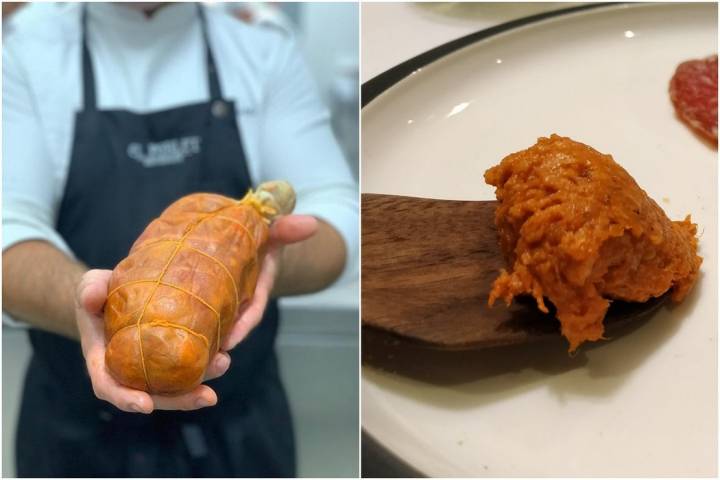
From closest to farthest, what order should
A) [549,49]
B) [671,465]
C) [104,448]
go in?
[671,465], [104,448], [549,49]

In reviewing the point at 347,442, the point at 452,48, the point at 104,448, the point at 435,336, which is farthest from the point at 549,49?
the point at 104,448

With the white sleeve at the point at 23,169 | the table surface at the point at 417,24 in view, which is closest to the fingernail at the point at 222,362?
the white sleeve at the point at 23,169

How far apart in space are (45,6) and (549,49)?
0.62 m

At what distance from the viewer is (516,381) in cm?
57

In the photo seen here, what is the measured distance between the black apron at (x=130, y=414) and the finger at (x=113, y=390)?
3.6 inches

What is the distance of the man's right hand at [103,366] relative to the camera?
48 cm

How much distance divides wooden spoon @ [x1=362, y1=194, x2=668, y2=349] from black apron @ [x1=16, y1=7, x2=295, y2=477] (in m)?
0.13

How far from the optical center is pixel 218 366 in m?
0.54

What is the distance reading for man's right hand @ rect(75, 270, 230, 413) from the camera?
48cm

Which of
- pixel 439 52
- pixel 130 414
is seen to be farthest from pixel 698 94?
pixel 130 414

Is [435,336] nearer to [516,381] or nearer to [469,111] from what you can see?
[516,381]

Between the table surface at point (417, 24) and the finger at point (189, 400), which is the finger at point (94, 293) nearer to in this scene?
the finger at point (189, 400)

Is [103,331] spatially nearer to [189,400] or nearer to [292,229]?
[189,400]

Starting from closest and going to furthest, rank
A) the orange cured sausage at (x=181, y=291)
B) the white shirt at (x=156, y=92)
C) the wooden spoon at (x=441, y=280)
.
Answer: the orange cured sausage at (x=181, y=291), the wooden spoon at (x=441, y=280), the white shirt at (x=156, y=92)
